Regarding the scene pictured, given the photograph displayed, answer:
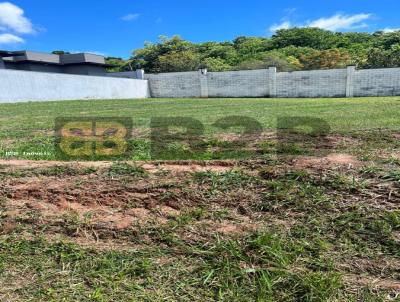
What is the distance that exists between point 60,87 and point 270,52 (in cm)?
2297

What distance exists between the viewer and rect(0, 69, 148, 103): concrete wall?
14.2 metres

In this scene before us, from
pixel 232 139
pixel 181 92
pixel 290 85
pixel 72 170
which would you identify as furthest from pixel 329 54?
pixel 72 170

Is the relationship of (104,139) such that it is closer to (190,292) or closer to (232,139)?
(232,139)

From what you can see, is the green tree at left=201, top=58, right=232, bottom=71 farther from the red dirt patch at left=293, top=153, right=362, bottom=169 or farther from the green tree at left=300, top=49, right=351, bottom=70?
the red dirt patch at left=293, top=153, right=362, bottom=169

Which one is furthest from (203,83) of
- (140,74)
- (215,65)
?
→ (215,65)

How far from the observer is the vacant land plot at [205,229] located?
1.61 m

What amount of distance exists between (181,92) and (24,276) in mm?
19289

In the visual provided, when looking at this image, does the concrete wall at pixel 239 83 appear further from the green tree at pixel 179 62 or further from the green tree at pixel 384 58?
the green tree at pixel 179 62

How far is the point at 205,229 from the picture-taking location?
2084mm

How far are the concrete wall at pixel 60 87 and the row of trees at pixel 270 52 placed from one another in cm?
1038

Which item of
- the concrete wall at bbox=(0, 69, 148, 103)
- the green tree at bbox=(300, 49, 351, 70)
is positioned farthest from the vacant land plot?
the green tree at bbox=(300, 49, 351, 70)

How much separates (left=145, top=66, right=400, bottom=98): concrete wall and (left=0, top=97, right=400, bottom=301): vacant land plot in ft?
50.6

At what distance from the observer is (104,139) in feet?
15.3

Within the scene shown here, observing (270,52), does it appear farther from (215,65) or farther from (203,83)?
(203,83)
